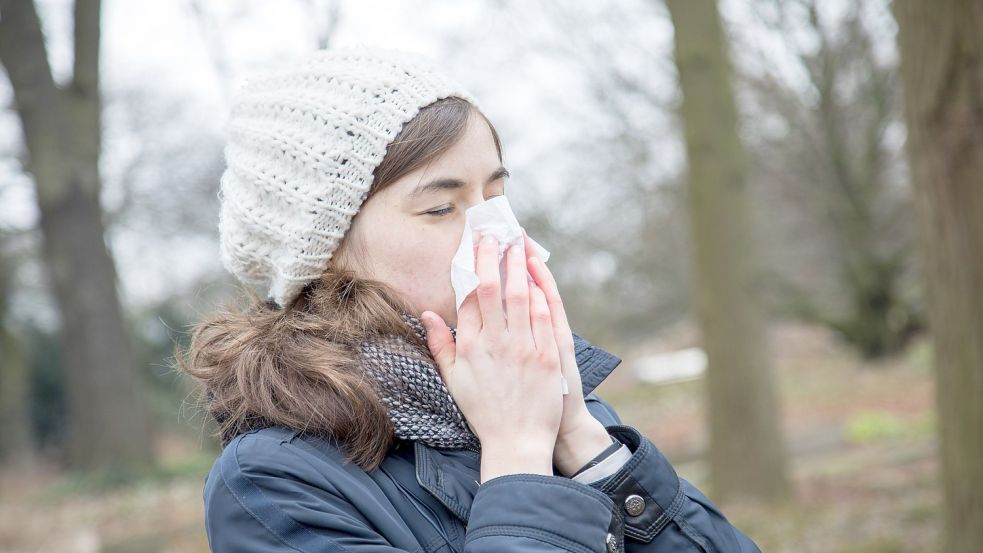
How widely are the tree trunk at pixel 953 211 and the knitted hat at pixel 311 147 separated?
8.79 feet

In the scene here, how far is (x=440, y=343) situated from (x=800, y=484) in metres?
7.79

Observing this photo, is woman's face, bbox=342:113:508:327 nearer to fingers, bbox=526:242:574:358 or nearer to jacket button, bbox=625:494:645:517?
fingers, bbox=526:242:574:358

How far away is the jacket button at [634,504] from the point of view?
181 centimetres

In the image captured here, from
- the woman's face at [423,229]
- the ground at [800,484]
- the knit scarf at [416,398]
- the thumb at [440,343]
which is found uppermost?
the woman's face at [423,229]

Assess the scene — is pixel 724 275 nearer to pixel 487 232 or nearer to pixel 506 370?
pixel 487 232

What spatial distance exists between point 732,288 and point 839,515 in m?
1.93

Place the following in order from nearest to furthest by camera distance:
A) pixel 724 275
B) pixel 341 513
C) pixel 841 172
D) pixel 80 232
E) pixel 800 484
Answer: pixel 341 513
pixel 724 275
pixel 800 484
pixel 80 232
pixel 841 172

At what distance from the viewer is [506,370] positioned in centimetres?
178

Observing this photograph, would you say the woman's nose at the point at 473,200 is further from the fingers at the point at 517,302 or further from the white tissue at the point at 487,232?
the fingers at the point at 517,302

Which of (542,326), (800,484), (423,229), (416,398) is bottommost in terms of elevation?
(800,484)

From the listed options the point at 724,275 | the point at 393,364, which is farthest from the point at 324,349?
the point at 724,275

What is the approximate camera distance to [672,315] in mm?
18062

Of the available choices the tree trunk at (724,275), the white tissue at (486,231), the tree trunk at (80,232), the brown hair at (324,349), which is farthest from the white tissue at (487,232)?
the tree trunk at (80,232)

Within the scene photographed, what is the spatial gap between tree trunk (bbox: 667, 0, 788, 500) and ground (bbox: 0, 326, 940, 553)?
1.24ft
